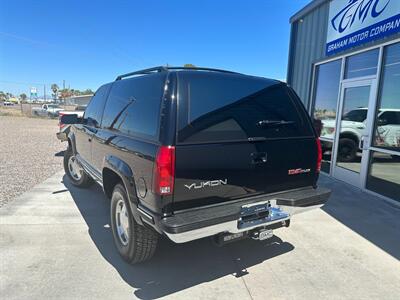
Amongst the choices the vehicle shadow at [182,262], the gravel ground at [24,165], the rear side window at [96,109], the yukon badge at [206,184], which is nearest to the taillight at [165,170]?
the yukon badge at [206,184]

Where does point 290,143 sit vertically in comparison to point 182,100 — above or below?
below

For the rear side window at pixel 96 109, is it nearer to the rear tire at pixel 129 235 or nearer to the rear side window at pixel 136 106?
the rear side window at pixel 136 106

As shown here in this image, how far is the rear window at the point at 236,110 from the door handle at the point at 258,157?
177mm

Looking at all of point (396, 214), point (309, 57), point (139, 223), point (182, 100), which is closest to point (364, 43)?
point (309, 57)

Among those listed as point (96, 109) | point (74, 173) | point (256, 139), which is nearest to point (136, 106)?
point (256, 139)

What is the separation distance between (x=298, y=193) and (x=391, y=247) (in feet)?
5.26

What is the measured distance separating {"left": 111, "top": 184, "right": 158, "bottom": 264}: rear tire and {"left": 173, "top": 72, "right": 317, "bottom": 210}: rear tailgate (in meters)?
0.66

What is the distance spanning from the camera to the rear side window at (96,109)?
4.36 meters

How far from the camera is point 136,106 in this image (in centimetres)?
319

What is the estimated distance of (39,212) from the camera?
15.2 ft

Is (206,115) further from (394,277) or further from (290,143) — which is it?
(394,277)

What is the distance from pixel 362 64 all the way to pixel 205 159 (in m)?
5.58

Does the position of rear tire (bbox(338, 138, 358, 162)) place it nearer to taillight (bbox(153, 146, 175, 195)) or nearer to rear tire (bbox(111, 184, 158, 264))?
rear tire (bbox(111, 184, 158, 264))

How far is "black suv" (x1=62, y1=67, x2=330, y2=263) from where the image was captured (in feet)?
8.38
